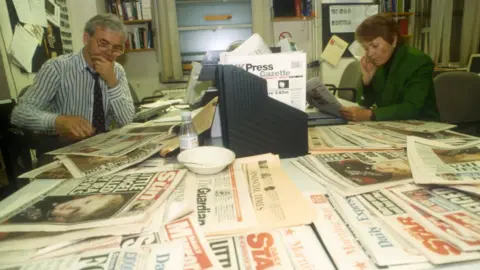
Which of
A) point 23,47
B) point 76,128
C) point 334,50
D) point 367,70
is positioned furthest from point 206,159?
point 334,50

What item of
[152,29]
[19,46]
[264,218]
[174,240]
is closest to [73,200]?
[174,240]

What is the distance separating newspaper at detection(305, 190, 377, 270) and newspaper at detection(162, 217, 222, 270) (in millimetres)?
157

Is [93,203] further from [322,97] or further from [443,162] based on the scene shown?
[322,97]

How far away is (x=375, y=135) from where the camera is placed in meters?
1.06

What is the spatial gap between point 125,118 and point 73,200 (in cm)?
115

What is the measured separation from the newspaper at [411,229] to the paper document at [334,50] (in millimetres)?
3525

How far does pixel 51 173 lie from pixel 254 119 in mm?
553

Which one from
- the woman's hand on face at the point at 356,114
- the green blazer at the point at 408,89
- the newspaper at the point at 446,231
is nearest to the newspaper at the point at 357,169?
the newspaper at the point at 446,231

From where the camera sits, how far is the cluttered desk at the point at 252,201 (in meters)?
0.43

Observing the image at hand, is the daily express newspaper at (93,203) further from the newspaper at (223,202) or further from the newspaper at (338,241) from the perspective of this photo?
the newspaper at (338,241)

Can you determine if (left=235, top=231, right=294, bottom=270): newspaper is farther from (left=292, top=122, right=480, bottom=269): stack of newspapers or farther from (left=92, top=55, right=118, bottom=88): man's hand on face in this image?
(left=92, top=55, right=118, bottom=88): man's hand on face

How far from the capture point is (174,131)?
1.22 metres

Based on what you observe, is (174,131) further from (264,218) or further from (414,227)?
(414,227)

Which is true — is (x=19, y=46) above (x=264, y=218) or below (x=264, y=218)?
above
